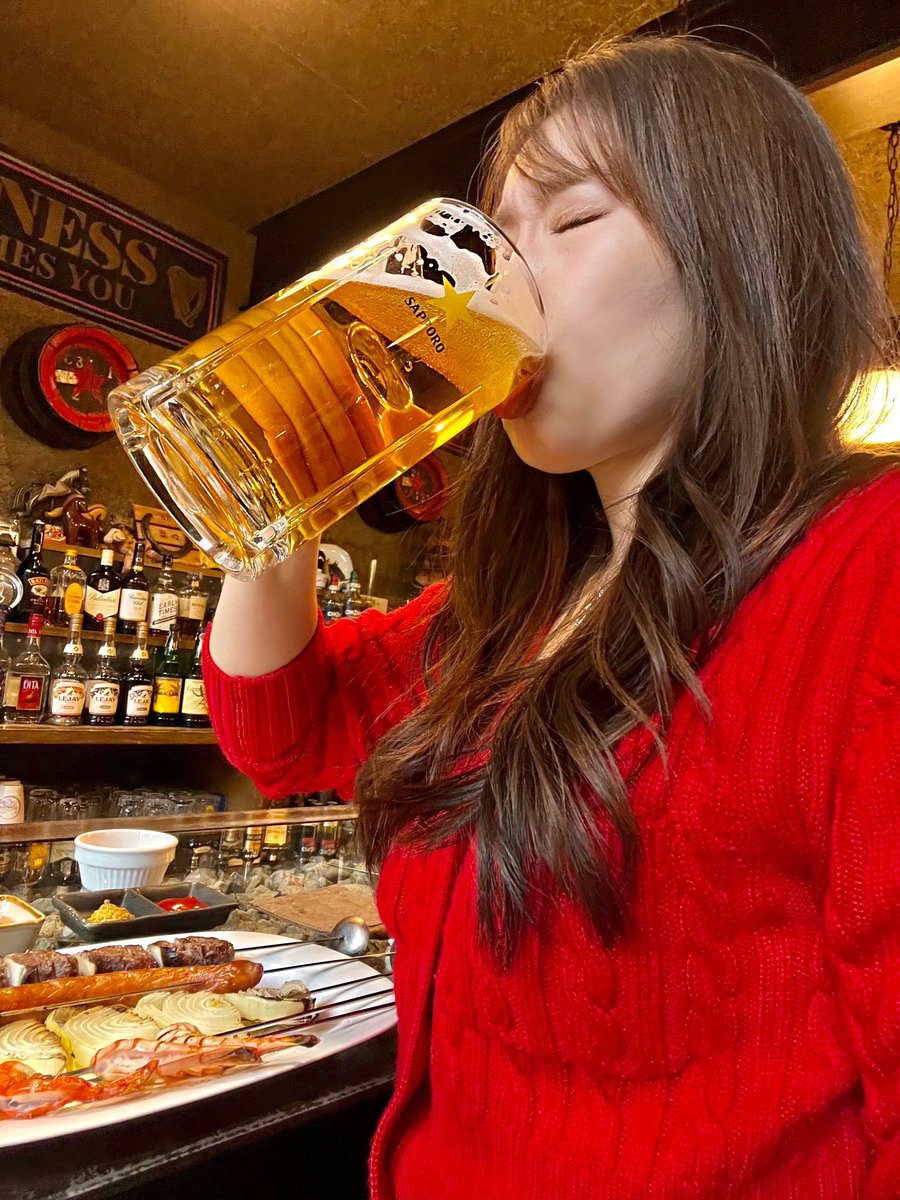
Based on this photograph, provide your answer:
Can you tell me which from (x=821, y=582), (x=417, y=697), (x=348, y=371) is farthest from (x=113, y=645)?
(x=821, y=582)

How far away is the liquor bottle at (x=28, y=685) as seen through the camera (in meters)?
2.68

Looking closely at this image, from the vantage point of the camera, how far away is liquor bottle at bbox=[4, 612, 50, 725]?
268 centimetres

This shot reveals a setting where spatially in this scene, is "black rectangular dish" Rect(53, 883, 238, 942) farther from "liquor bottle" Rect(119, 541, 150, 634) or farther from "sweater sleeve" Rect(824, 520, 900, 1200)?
"liquor bottle" Rect(119, 541, 150, 634)

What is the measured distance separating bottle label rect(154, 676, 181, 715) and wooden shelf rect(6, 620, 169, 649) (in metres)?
0.17

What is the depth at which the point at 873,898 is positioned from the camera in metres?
0.46

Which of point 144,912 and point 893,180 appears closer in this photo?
point 144,912

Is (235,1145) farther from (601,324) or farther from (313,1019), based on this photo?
(601,324)

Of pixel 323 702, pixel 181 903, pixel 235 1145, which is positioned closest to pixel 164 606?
pixel 181 903

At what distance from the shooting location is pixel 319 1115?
843 millimetres

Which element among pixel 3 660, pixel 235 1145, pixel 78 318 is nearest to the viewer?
pixel 235 1145

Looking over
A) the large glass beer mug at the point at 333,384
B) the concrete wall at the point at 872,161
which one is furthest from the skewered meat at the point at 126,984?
the concrete wall at the point at 872,161

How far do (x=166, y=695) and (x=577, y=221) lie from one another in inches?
107

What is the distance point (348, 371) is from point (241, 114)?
2.62m

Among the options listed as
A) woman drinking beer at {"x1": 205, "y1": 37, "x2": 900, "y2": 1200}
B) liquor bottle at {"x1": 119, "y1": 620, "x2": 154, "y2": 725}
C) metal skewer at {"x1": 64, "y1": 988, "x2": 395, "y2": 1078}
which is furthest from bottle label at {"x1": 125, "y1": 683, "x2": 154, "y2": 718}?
woman drinking beer at {"x1": 205, "y1": 37, "x2": 900, "y2": 1200}
